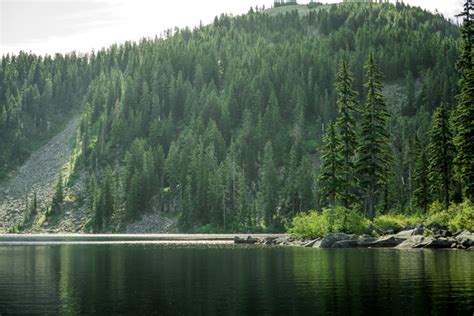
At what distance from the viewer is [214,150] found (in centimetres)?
19250

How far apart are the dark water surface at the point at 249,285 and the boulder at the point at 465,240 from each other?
469cm

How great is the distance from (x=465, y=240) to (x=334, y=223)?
78.1ft

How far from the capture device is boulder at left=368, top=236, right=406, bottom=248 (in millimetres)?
72625

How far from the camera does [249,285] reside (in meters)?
38.8

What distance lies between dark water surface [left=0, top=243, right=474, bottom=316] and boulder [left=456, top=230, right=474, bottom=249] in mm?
4689

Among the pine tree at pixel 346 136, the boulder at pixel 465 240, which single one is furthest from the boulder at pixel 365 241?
the pine tree at pixel 346 136

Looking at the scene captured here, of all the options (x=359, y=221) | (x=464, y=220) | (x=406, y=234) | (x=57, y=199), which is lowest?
(x=406, y=234)

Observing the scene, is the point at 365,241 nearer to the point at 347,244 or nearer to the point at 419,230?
the point at 347,244

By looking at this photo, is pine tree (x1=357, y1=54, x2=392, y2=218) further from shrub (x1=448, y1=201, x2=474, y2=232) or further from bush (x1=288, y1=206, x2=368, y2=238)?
shrub (x1=448, y1=201, x2=474, y2=232)

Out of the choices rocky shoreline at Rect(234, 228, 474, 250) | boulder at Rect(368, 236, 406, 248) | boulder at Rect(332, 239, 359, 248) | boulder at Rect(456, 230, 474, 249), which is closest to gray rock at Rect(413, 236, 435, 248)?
rocky shoreline at Rect(234, 228, 474, 250)

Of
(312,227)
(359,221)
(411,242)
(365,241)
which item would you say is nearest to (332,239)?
(365,241)

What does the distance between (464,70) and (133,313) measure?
2501 inches

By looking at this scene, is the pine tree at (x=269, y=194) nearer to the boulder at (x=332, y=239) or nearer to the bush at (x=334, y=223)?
the bush at (x=334, y=223)

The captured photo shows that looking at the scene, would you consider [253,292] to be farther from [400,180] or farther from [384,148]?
[400,180]
